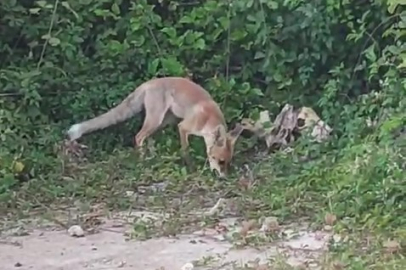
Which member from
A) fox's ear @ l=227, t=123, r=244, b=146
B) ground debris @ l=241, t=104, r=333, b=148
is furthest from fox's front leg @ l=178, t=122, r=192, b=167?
ground debris @ l=241, t=104, r=333, b=148

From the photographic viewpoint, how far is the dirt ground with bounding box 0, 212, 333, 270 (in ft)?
19.9

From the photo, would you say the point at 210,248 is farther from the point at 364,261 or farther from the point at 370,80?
the point at 370,80

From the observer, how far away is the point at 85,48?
33.2ft

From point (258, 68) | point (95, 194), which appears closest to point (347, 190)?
point (95, 194)

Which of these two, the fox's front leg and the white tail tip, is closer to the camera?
the fox's front leg

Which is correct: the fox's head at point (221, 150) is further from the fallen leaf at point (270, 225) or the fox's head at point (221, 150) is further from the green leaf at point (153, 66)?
the fallen leaf at point (270, 225)

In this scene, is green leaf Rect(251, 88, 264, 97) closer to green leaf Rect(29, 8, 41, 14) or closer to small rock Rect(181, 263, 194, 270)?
green leaf Rect(29, 8, 41, 14)

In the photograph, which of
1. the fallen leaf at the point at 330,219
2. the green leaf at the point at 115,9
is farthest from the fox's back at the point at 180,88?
the fallen leaf at the point at 330,219

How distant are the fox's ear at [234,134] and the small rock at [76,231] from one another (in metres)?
2.10

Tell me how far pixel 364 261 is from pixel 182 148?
10.6ft

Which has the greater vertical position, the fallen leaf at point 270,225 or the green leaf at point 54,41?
the green leaf at point 54,41

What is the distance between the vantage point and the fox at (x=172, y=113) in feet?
28.9

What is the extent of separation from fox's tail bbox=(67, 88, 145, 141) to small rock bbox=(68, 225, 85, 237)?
232 cm

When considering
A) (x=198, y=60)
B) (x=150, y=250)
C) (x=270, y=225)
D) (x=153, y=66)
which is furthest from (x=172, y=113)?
(x=150, y=250)
